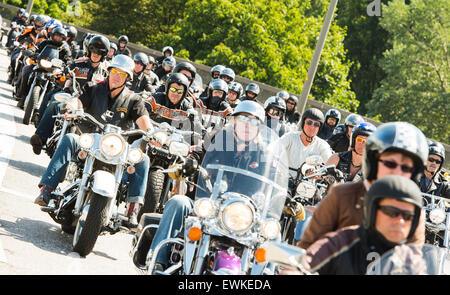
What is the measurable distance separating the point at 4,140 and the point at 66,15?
43.8m

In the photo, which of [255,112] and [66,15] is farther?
[66,15]

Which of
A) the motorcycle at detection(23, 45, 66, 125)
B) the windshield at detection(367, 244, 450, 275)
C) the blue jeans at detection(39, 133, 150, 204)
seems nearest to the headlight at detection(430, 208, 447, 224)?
the blue jeans at detection(39, 133, 150, 204)

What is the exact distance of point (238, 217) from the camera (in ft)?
17.3

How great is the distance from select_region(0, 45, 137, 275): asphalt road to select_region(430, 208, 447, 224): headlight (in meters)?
3.33

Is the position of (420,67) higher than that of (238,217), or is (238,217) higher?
(420,67)

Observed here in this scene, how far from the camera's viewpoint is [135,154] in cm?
760

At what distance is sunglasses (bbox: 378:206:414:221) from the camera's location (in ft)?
11.6

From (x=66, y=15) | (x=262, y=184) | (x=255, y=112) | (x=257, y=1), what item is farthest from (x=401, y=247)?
(x=66, y=15)

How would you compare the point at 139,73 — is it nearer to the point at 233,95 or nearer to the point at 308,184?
the point at 233,95

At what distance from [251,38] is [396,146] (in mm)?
32599

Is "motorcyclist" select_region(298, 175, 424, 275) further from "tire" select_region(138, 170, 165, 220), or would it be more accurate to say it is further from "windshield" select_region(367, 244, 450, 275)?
"tire" select_region(138, 170, 165, 220)

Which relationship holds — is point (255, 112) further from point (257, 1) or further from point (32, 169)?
point (257, 1)

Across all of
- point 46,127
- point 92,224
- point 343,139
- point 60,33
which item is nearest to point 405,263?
point 92,224
